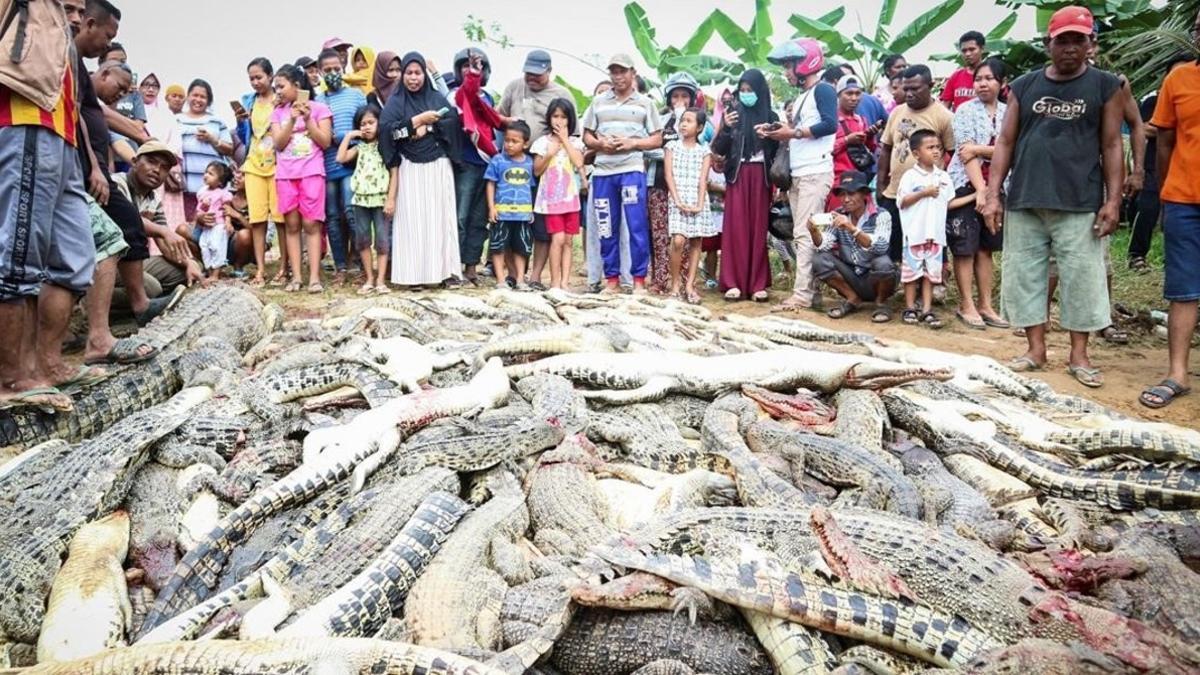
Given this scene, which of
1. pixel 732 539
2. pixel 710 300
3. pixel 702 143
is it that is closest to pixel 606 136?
pixel 702 143

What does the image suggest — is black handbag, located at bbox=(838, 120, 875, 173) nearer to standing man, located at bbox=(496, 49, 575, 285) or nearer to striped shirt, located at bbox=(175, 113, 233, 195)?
standing man, located at bbox=(496, 49, 575, 285)

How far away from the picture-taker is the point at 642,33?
15.3m

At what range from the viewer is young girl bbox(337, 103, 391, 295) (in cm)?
882

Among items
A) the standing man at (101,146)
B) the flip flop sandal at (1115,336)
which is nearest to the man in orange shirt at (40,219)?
the standing man at (101,146)

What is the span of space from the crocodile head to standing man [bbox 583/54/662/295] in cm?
454

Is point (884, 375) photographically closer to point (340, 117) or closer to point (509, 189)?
point (509, 189)

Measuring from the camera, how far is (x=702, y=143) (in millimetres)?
9086

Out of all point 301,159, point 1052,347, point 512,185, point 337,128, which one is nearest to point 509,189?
point 512,185

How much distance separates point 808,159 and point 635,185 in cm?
180

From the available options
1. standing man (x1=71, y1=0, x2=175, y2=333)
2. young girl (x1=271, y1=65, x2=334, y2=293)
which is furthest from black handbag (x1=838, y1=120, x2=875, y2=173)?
standing man (x1=71, y1=0, x2=175, y2=333)

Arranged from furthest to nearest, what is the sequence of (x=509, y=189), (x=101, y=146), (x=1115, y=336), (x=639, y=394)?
(x=509, y=189) < (x=1115, y=336) < (x=101, y=146) < (x=639, y=394)

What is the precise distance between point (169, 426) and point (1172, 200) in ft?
19.6

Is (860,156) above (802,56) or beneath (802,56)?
beneath

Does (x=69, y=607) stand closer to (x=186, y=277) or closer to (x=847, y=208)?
(x=186, y=277)
